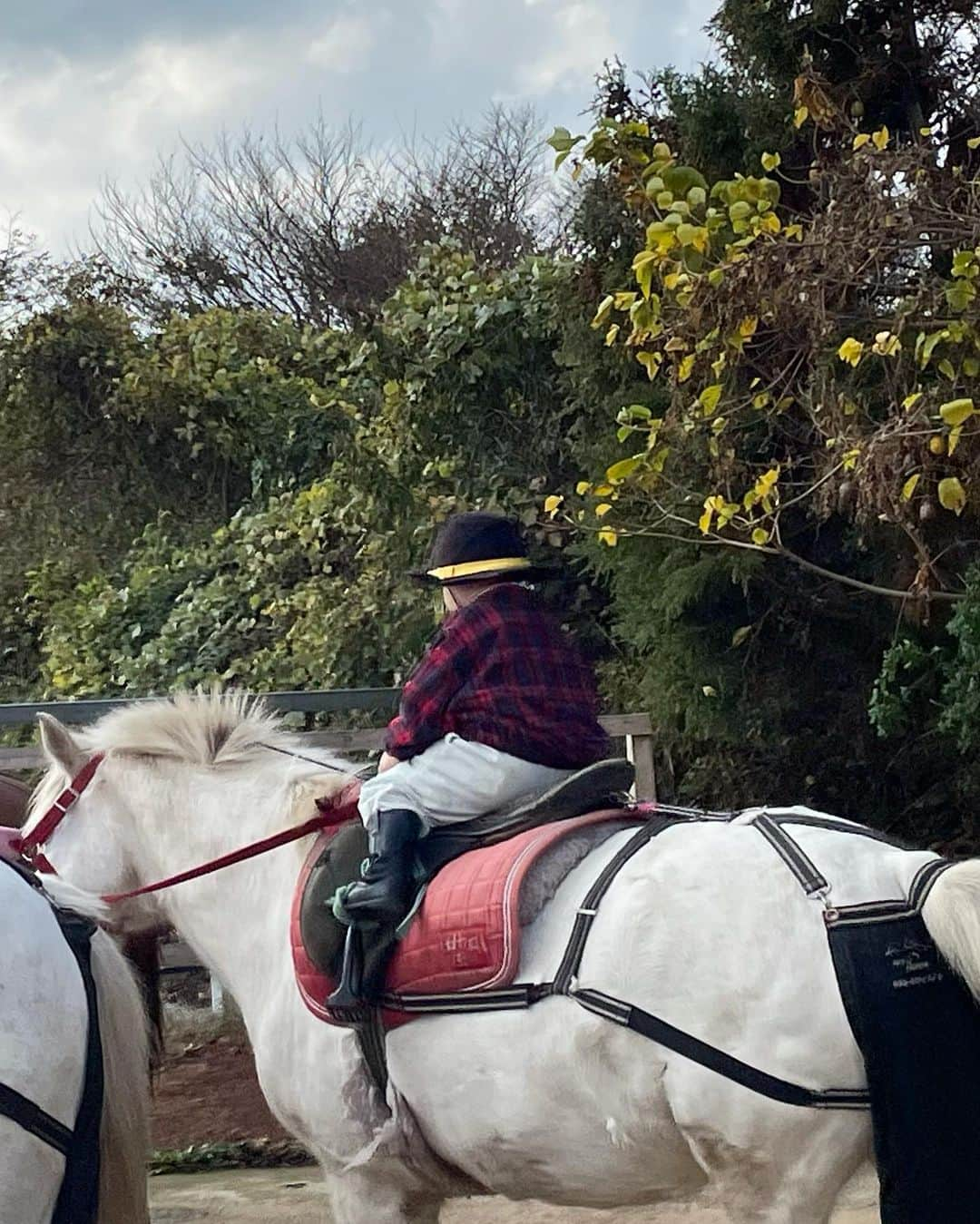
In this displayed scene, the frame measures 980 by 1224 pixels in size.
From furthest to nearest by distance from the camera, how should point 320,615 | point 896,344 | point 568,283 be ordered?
point 320,615 → point 568,283 → point 896,344

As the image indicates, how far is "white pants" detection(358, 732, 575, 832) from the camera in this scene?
11.0ft

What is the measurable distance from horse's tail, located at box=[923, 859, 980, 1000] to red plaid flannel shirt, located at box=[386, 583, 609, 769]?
105 centimetres

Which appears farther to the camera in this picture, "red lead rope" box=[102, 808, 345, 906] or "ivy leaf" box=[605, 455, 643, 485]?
"ivy leaf" box=[605, 455, 643, 485]

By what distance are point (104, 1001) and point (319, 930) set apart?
621 mm

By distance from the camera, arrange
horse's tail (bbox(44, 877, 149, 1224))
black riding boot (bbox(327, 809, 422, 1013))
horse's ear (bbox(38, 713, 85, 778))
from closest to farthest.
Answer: horse's tail (bbox(44, 877, 149, 1224))
black riding boot (bbox(327, 809, 422, 1013))
horse's ear (bbox(38, 713, 85, 778))

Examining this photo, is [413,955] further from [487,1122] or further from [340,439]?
[340,439]

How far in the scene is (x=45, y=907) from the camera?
9.27 feet

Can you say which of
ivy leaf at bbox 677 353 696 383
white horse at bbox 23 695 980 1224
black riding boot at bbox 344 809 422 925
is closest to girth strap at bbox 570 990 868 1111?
white horse at bbox 23 695 980 1224

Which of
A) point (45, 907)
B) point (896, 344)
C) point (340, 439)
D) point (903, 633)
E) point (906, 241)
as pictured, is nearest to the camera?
point (45, 907)

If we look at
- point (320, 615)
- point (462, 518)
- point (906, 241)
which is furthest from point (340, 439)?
point (462, 518)

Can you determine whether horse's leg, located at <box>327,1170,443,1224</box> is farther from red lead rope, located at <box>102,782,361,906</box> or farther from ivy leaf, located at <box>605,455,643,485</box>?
ivy leaf, located at <box>605,455,643,485</box>

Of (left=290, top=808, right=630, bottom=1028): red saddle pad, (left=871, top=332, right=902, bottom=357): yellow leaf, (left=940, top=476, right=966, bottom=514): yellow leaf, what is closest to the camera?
(left=290, top=808, right=630, bottom=1028): red saddle pad

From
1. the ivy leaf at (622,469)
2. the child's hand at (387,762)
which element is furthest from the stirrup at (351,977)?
the ivy leaf at (622,469)

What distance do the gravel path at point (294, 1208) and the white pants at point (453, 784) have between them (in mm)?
1882
